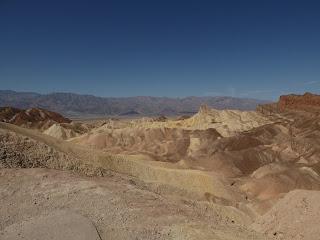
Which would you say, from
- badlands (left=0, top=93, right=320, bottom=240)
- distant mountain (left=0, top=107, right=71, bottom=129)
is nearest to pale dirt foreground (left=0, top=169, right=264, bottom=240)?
badlands (left=0, top=93, right=320, bottom=240)

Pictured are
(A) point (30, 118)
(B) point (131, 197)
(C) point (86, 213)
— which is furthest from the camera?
(A) point (30, 118)

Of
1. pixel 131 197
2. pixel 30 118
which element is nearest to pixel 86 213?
pixel 131 197

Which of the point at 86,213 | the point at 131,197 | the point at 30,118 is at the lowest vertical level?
the point at 30,118

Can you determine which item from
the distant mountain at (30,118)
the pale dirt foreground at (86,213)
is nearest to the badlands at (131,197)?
the pale dirt foreground at (86,213)

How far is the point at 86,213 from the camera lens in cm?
1791

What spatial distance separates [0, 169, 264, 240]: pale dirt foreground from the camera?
1625 cm

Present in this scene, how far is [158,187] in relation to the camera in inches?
1118

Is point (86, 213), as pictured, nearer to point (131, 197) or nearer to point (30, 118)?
point (131, 197)

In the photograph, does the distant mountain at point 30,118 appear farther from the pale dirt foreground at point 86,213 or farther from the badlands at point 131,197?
the pale dirt foreground at point 86,213

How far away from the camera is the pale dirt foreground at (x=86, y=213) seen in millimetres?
16250

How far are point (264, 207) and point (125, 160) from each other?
11.3 m

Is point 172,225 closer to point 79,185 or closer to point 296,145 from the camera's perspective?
point 79,185

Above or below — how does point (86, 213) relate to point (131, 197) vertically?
Answer: below

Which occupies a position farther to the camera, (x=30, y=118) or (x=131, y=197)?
(x=30, y=118)
